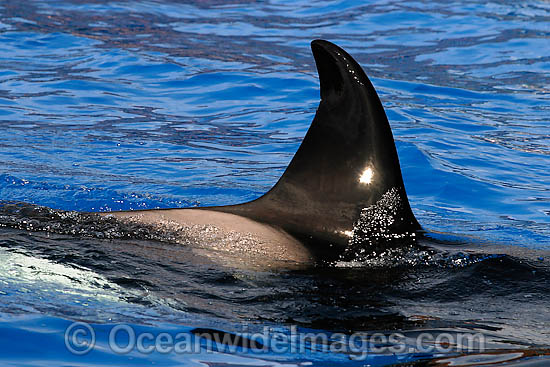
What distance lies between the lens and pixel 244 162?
929 centimetres

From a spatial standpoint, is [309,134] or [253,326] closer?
[253,326]

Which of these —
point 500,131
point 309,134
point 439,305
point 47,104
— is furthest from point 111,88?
point 439,305

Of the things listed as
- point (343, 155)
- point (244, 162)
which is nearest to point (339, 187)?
point (343, 155)

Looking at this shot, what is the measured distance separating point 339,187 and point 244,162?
4.64m

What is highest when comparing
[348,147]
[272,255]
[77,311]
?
[348,147]

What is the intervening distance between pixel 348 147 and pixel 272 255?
30.6 inches

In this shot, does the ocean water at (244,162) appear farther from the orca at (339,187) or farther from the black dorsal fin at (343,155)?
the black dorsal fin at (343,155)

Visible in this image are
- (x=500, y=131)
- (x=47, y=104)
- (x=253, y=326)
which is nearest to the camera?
(x=253, y=326)

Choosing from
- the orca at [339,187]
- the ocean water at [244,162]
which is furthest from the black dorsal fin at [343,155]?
the ocean water at [244,162]

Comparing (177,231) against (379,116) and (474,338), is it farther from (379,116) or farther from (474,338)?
(474,338)

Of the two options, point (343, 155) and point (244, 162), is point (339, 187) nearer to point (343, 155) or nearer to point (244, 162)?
point (343, 155)

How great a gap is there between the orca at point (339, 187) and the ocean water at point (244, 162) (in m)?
0.22

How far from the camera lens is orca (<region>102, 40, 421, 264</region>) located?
465 cm

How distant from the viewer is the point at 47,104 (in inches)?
450
